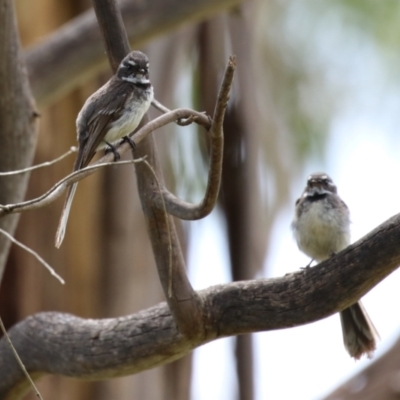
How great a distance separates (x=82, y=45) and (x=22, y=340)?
10.3 ft

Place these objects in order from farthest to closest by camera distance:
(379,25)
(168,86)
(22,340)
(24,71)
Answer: (379,25)
(168,86)
(24,71)
(22,340)

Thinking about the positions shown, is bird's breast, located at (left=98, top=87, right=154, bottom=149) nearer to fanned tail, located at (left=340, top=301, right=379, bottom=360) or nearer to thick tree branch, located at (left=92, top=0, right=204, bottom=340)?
thick tree branch, located at (left=92, top=0, right=204, bottom=340)

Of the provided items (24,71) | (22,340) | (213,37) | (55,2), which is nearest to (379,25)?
(213,37)

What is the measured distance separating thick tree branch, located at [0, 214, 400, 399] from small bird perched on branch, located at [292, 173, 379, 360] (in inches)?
37.9

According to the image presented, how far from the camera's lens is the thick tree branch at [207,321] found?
446 centimetres

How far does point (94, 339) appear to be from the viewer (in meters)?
5.38

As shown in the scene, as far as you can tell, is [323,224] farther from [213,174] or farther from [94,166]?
[94,166]

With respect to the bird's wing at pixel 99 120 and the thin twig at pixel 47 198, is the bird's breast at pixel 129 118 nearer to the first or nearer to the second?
the bird's wing at pixel 99 120

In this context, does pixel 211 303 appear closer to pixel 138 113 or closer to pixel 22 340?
pixel 138 113

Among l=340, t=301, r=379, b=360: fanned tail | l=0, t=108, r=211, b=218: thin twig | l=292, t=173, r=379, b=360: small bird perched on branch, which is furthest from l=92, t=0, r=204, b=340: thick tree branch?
l=292, t=173, r=379, b=360: small bird perched on branch

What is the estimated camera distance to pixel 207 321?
4.98m

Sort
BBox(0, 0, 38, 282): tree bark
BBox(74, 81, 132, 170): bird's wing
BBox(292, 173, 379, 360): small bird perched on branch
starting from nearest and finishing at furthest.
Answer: BBox(74, 81, 132, 170): bird's wing → BBox(292, 173, 379, 360): small bird perched on branch → BBox(0, 0, 38, 282): tree bark

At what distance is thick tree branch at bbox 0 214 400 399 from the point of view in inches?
175

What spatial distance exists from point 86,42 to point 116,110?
9.74ft
